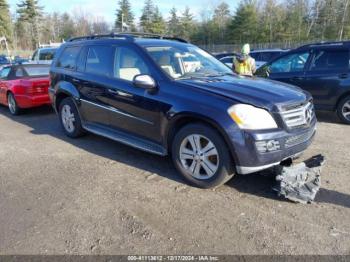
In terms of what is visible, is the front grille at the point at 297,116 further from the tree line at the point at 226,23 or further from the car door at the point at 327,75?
the tree line at the point at 226,23

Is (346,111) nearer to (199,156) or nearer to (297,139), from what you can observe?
(297,139)

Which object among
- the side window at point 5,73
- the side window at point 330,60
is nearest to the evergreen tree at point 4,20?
the side window at point 5,73

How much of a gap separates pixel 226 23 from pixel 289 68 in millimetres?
55702

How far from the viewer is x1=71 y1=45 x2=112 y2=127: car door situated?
5.14 metres

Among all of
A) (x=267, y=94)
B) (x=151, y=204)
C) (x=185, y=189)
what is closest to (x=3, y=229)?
(x=151, y=204)

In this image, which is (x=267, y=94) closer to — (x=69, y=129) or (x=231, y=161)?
(x=231, y=161)

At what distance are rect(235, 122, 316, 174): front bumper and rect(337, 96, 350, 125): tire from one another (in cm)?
385

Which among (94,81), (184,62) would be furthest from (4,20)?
(184,62)

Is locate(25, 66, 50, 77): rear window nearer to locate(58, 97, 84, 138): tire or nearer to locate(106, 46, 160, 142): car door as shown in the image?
locate(58, 97, 84, 138): tire

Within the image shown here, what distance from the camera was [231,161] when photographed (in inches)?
147

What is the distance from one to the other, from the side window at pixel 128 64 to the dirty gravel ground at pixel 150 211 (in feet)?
→ 4.28

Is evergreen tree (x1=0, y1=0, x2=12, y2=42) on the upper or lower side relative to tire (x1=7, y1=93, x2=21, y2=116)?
upper

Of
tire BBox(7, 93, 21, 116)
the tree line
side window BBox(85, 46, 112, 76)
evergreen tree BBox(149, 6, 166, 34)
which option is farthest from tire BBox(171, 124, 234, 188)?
evergreen tree BBox(149, 6, 166, 34)

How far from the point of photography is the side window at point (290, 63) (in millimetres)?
7532
